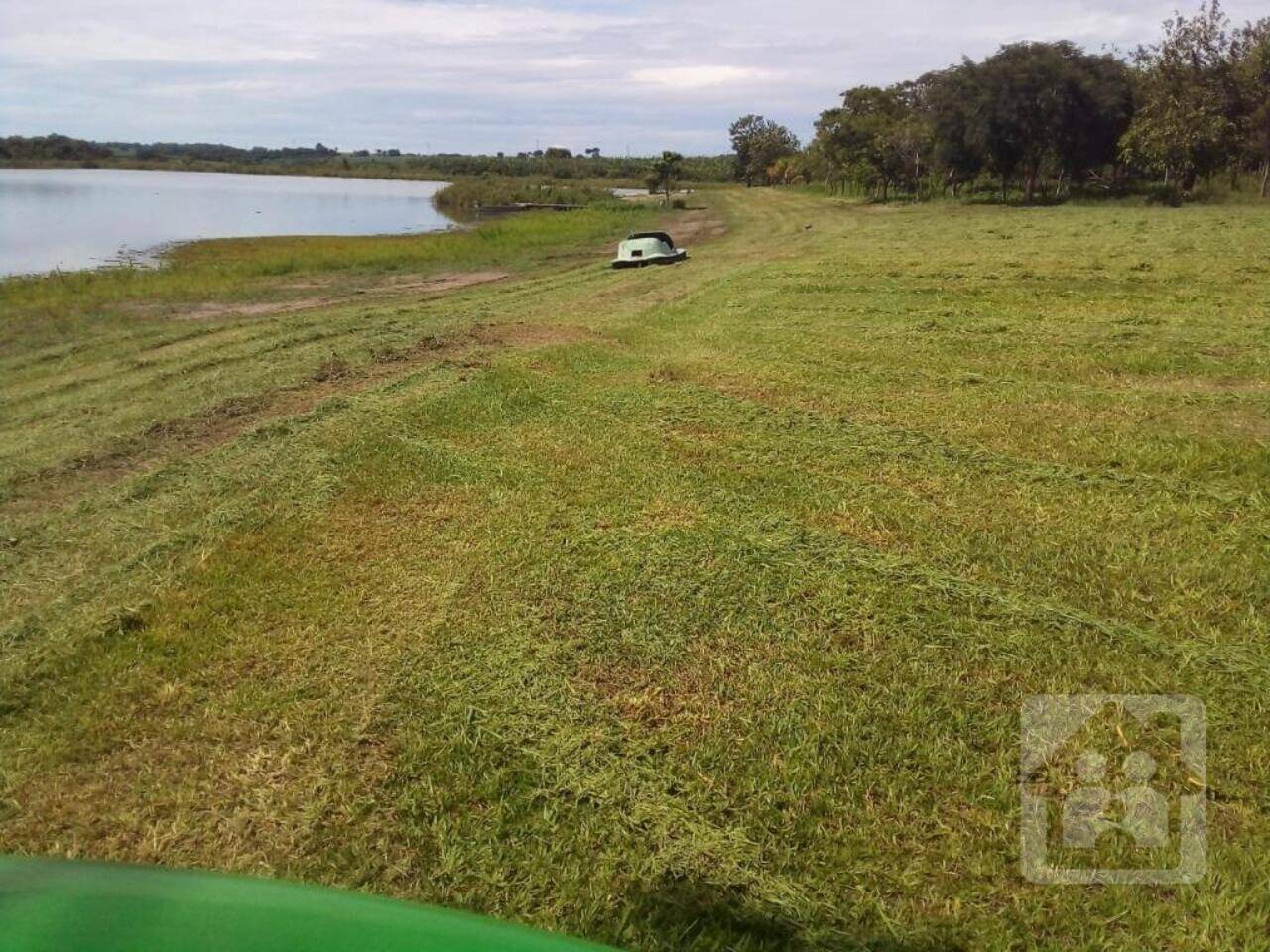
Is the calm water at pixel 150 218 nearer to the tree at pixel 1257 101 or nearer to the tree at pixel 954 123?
the tree at pixel 954 123

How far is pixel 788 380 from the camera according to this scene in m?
7.39

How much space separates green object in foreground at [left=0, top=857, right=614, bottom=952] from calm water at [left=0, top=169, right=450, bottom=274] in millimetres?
30139

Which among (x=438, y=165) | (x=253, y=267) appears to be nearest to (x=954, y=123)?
(x=253, y=267)

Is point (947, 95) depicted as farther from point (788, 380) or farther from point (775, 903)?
point (775, 903)

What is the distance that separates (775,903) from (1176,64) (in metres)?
37.9

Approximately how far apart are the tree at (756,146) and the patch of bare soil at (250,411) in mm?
74338

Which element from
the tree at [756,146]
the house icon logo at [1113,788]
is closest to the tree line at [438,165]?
the tree at [756,146]

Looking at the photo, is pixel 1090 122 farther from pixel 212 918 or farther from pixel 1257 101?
pixel 212 918

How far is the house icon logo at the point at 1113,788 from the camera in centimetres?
238

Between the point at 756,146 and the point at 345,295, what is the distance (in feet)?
226

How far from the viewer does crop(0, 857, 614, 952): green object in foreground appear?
1.54m

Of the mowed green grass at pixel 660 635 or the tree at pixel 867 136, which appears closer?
the mowed green grass at pixel 660 635

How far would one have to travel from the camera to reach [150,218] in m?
50.2

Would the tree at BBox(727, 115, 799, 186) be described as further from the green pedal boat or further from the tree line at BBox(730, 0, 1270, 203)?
the green pedal boat
